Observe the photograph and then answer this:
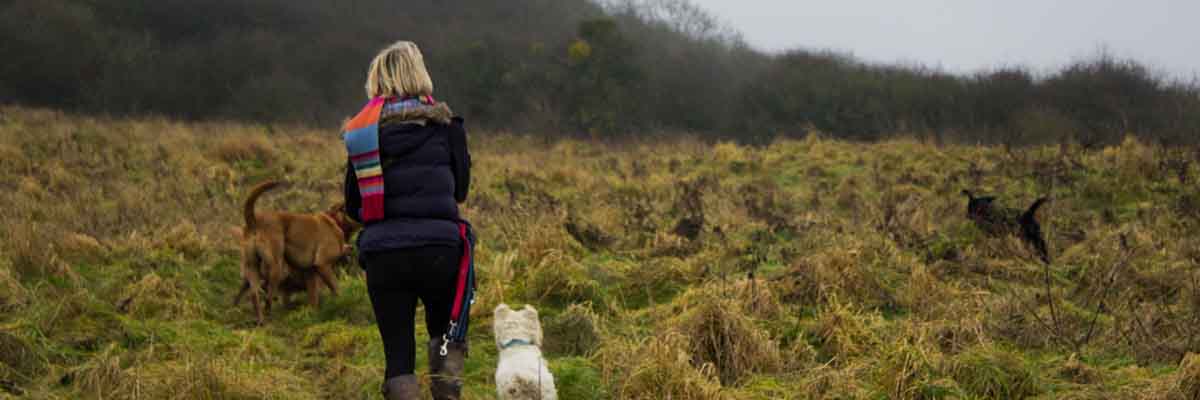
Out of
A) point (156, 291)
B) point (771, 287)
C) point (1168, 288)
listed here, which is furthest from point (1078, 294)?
point (156, 291)

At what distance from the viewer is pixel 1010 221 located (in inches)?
287

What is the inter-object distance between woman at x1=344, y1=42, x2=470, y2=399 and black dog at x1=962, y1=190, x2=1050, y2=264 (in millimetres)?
5132

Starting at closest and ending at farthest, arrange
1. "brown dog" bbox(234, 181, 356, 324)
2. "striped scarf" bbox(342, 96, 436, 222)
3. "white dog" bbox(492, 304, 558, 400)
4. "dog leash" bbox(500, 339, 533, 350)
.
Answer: "striped scarf" bbox(342, 96, 436, 222) → "white dog" bbox(492, 304, 558, 400) → "dog leash" bbox(500, 339, 533, 350) → "brown dog" bbox(234, 181, 356, 324)

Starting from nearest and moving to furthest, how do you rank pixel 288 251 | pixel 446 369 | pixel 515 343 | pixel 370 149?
1. pixel 370 149
2. pixel 446 369
3. pixel 515 343
4. pixel 288 251

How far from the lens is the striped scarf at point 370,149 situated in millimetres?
2861

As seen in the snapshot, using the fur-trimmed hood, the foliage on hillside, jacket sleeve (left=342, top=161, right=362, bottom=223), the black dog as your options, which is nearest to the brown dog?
jacket sleeve (left=342, top=161, right=362, bottom=223)

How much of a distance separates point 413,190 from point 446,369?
0.74m

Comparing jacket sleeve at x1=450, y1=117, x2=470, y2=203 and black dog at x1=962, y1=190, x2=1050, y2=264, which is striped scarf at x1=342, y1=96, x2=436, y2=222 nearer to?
jacket sleeve at x1=450, y1=117, x2=470, y2=203

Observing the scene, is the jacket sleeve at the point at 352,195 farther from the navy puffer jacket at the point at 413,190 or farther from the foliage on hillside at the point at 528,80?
the foliage on hillside at the point at 528,80

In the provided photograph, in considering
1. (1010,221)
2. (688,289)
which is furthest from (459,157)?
(1010,221)

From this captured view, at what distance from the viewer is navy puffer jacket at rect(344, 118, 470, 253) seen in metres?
2.87

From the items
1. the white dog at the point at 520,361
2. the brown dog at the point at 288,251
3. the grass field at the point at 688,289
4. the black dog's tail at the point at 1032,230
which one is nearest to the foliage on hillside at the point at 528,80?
the grass field at the point at 688,289

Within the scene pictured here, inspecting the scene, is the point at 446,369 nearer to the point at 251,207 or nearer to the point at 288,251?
the point at 251,207

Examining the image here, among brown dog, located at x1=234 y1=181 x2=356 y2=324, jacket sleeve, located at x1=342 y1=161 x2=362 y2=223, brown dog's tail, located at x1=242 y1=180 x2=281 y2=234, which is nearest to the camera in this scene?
jacket sleeve, located at x1=342 y1=161 x2=362 y2=223
